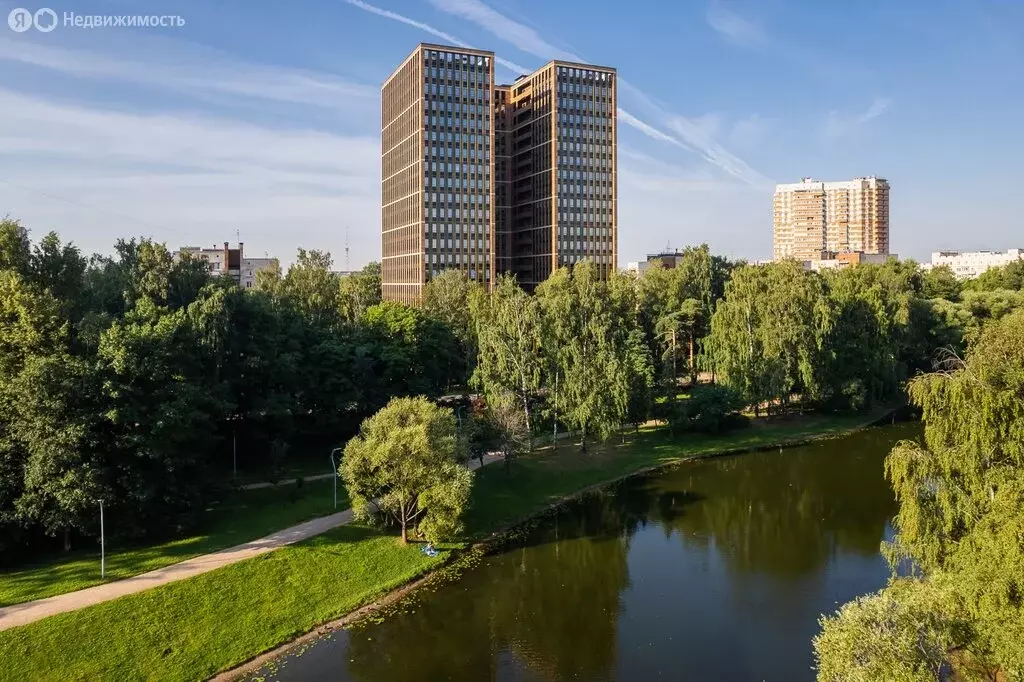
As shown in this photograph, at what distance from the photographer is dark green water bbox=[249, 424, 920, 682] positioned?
26.4 metres

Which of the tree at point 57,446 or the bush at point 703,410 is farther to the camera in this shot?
the bush at point 703,410

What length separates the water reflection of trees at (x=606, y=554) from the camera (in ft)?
89.5

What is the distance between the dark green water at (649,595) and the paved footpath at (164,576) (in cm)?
733

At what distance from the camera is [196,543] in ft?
115

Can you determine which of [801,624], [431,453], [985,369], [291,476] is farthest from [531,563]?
[985,369]

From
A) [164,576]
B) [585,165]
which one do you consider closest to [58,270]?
[164,576]

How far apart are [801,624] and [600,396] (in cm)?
2656

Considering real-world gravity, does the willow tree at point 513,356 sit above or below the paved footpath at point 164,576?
above

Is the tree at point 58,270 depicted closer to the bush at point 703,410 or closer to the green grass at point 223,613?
the green grass at point 223,613

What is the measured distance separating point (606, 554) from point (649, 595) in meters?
5.60

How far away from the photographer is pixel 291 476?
4706 centimetres

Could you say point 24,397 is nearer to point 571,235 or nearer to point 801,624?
point 801,624

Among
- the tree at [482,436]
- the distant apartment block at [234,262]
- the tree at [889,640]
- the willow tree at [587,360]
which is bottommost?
the tree at [889,640]

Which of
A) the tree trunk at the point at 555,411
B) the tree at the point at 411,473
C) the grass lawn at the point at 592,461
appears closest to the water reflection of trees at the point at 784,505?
the grass lawn at the point at 592,461
